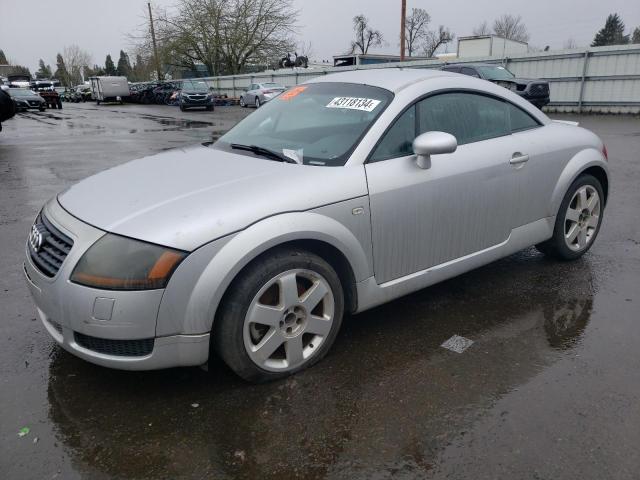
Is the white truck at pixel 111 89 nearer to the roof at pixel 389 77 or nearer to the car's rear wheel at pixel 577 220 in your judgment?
the roof at pixel 389 77

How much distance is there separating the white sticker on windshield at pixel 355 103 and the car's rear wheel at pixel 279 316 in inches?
43.2

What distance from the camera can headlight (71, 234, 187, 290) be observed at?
231 centimetres

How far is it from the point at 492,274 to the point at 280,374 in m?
2.24

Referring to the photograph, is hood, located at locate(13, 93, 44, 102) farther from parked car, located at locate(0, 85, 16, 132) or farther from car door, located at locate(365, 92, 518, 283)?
car door, located at locate(365, 92, 518, 283)

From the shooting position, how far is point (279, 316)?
8.61ft

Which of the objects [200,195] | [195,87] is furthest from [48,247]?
[195,87]

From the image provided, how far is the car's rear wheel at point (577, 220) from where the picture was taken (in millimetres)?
4168

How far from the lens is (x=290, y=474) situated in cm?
212

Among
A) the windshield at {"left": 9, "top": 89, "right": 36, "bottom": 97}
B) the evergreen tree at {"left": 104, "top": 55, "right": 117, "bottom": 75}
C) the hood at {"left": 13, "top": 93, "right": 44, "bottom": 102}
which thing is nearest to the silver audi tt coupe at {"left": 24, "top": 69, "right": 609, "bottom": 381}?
the hood at {"left": 13, "top": 93, "right": 44, "bottom": 102}

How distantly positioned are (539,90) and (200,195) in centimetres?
1726

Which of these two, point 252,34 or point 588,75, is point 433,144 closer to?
point 588,75

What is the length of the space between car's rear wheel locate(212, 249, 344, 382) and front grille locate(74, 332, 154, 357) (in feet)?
1.06

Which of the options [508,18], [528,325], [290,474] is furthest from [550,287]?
[508,18]

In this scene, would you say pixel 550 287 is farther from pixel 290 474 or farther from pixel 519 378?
pixel 290 474
